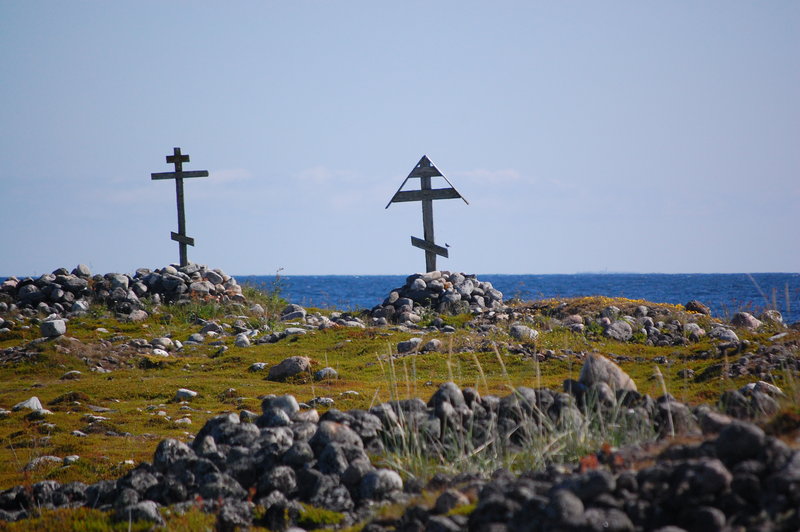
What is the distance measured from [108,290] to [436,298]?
971 cm

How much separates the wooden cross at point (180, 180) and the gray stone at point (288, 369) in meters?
13.3

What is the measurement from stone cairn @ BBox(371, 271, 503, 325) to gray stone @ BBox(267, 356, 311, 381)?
5.99 meters

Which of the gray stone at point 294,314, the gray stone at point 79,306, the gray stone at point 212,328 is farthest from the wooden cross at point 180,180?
the gray stone at point 212,328

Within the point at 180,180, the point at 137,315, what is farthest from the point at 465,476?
the point at 180,180

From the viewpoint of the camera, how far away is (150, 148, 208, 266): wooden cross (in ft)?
81.3

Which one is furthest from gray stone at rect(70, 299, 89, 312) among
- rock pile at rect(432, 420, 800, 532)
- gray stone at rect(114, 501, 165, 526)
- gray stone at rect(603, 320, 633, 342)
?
rock pile at rect(432, 420, 800, 532)

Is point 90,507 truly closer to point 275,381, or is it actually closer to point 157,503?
point 157,503

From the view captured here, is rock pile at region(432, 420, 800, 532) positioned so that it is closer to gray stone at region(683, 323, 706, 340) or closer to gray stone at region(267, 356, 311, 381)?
gray stone at region(267, 356, 311, 381)

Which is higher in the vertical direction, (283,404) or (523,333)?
(523,333)

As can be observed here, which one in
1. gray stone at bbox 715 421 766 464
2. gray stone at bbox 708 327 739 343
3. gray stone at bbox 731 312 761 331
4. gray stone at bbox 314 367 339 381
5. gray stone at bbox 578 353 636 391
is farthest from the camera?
gray stone at bbox 731 312 761 331

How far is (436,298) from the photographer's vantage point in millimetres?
20359

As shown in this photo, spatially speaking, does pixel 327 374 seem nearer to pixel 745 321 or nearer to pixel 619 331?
pixel 619 331

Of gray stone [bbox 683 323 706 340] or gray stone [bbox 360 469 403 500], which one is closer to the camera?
gray stone [bbox 360 469 403 500]

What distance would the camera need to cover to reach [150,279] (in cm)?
2262
